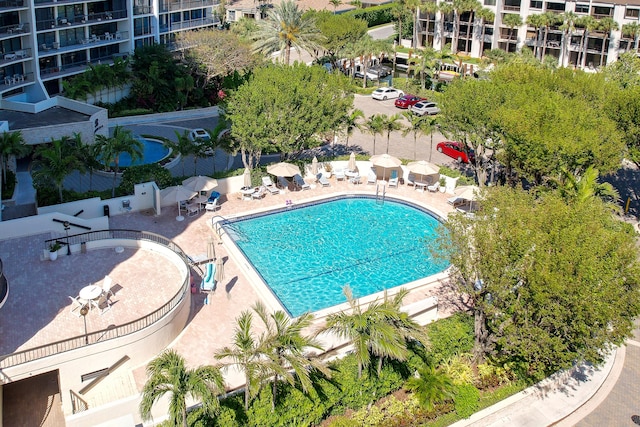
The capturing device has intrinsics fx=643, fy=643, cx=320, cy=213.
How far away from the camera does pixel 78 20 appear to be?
53.6 meters

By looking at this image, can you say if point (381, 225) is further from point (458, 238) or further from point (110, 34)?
point (110, 34)

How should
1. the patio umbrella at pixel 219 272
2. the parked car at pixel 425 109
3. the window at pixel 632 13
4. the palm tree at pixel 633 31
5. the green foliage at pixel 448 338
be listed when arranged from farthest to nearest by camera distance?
1. the window at pixel 632 13
2. the palm tree at pixel 633 31
3. the parked car at pixel 425 109
4. the patio umbrella at pixel 219 272
5. the green foliage at pixel 448 338

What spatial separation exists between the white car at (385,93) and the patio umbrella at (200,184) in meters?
29.4

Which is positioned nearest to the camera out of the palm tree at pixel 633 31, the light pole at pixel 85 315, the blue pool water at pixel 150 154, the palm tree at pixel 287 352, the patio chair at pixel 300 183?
the palm tree at pixel 287 352

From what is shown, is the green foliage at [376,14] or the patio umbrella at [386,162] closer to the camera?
the patio umbrella at [386,162]

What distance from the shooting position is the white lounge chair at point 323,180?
130 feet

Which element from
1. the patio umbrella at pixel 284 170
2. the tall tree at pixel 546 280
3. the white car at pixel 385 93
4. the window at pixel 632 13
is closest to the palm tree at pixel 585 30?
the window at pixel 632 13

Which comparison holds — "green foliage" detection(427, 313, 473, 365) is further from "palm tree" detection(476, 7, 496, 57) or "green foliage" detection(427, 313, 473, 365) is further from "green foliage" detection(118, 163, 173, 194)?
"palm tree" detection(476, 7, 496, 57)

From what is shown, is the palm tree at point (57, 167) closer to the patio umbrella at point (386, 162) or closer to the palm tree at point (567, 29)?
the patio umbrella at point (386, 162)

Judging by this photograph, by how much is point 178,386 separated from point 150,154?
2785 centimetres

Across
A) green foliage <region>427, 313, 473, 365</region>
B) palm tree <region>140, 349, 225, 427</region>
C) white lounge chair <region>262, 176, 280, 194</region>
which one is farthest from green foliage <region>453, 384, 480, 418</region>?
white lounge chair <region>262, 176, 280, 194</region>

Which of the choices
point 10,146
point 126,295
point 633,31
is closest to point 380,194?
point 126,295

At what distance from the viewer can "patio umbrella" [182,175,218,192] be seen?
115 ft

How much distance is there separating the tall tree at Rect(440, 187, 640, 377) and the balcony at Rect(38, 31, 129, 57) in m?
39.1
